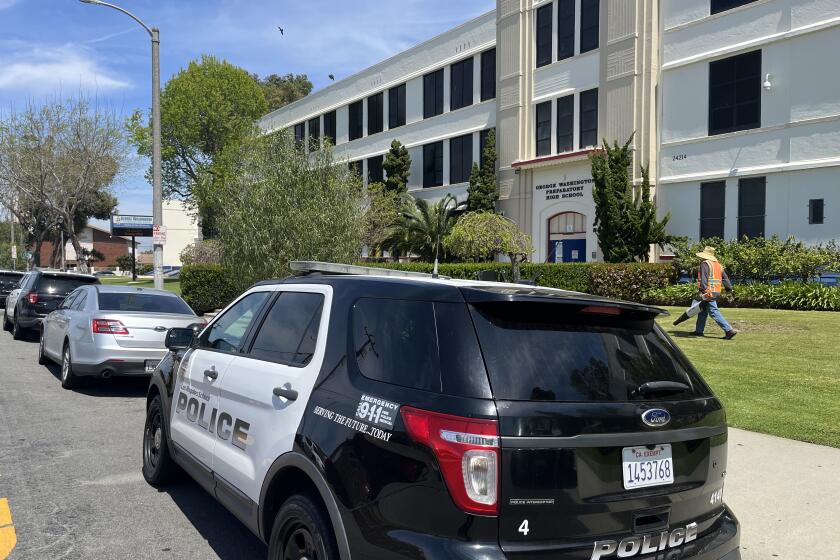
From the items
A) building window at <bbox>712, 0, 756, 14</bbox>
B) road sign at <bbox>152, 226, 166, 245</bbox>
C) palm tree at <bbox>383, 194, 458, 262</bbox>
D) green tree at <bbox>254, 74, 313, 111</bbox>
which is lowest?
road sign at <bbox>152, 226, 166, 245</bbox>

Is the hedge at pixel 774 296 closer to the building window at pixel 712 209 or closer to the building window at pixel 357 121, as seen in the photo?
the building window at pixel 712 209

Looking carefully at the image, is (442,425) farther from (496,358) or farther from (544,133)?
(544,133)

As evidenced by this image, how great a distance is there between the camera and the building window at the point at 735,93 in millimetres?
20781

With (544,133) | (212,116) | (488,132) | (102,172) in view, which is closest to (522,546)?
(544,133)

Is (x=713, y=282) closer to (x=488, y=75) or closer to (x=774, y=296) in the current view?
(x=774, y=296)

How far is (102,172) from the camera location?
3766cm

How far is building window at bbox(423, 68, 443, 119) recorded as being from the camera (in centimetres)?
3313

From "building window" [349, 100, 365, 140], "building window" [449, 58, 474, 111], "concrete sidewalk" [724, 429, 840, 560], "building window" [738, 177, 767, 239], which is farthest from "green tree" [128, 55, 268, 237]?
"concrete sidewalk" [724, 429, 840, 560]

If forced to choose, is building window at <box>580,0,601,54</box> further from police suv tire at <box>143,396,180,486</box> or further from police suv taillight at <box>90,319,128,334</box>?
police suv tire at <box>143,396,180,486</box>

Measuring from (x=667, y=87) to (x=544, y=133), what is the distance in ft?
18.1

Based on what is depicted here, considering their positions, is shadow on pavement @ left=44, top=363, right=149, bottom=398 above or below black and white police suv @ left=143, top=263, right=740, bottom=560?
below

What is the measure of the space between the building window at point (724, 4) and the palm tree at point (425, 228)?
12297 mm

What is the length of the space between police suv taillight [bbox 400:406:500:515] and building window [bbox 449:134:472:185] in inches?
1147

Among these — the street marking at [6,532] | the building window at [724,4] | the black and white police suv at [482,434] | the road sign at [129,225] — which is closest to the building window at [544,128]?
the building window at [724,4]
